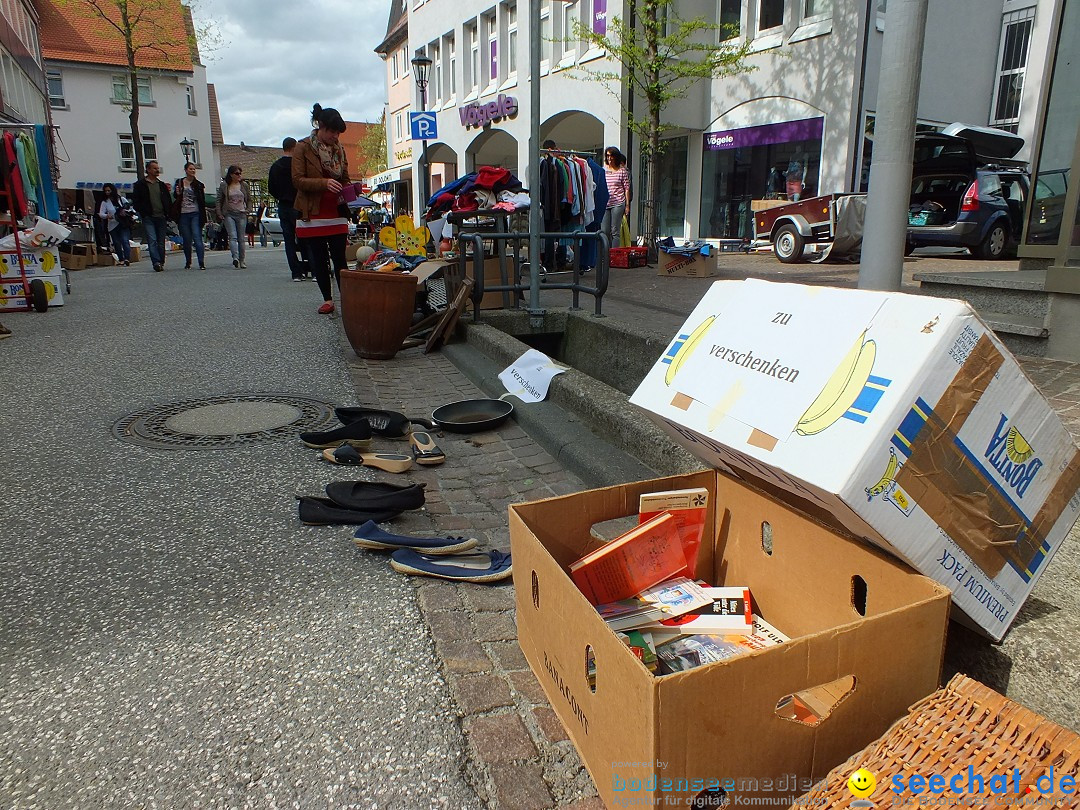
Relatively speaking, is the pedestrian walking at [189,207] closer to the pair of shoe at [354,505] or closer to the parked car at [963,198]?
the pair of shoe at [354,505]

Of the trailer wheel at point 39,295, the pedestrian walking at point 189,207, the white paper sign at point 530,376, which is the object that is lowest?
the white paper sign at point 530,376

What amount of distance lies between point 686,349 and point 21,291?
9.06 metres

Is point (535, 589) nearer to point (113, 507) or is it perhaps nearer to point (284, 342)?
point (113, 507)

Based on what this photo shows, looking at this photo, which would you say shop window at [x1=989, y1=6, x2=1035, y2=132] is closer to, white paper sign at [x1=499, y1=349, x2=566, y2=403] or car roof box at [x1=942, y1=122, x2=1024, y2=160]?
car roof box at [x1=942, y1=122, x2=1024, y2=160]

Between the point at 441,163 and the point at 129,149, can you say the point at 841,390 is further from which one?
the point at 129,149

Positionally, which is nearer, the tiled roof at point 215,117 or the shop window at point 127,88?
the shop window at point 127,88

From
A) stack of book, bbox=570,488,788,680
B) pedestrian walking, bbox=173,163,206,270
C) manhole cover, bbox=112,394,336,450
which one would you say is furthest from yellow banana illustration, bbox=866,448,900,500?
pedestrian walking, bbox=173,163,206,270

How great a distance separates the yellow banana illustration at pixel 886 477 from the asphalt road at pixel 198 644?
1.02 meters

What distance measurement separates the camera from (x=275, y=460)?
358cm

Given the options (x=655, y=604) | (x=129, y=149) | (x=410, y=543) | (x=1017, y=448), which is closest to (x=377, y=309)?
(x=410, y=543)

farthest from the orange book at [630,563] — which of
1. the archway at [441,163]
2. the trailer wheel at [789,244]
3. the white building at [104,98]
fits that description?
the white building at [104,98]

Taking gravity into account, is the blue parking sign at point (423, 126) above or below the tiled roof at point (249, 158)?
below

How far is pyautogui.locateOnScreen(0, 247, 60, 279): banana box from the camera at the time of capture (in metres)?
A: 8.33

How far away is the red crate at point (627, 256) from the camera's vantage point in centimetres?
1294
